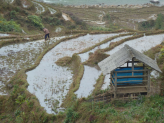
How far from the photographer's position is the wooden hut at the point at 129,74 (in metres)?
7.67

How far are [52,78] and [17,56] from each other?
4.21 meters

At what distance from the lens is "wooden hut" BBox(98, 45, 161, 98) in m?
7.67

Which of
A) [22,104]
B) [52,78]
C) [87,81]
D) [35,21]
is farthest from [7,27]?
[22,104]

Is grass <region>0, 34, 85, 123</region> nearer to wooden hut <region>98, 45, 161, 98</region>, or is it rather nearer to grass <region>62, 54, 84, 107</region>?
grass <region>62, 54, 84, 107</region>

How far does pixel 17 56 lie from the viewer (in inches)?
542

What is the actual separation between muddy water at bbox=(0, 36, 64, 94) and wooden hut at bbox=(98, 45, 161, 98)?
622 cm

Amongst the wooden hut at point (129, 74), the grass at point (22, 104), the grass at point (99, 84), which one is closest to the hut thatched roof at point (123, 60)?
the wooden hut at point (129, 74)

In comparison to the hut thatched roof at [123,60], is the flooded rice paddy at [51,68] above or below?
below

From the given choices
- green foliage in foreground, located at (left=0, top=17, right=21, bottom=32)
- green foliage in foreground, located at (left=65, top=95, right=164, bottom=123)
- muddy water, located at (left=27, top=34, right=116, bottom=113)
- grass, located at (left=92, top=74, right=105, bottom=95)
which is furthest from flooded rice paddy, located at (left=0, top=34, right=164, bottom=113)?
green foliage in foreground, located at (left=0, top=17, right=21, bottom=32)

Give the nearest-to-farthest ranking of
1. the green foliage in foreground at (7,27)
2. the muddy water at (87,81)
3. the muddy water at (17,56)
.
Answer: the muddy water at (87,81) → the muddy water at (17,56) → the green foliage in foreground at (7,27)

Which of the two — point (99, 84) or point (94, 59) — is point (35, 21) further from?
point (99, 84)

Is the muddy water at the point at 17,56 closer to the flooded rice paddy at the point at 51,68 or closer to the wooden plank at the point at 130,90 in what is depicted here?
the flooded rice paddy at the point at 51,68

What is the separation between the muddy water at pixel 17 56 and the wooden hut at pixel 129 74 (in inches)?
245

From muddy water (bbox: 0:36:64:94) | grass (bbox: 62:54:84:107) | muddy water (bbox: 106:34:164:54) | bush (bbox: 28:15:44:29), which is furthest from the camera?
bush (bbox: 28:15:44:29)
